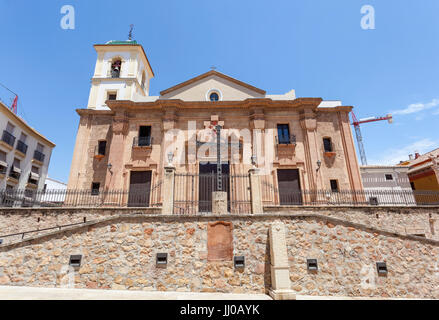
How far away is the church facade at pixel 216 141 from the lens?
15.0 meters

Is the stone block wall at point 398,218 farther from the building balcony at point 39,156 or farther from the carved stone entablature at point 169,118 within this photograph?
the building balcony at point 39,156

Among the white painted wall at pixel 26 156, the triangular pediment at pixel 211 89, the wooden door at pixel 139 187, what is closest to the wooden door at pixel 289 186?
the triangular pediment at pixel 211 89

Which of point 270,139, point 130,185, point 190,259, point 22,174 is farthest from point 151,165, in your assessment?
point 22,174

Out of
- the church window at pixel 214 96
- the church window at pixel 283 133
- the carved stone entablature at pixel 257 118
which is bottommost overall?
the church window at pixel 283 133

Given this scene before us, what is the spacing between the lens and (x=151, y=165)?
49.8 feet

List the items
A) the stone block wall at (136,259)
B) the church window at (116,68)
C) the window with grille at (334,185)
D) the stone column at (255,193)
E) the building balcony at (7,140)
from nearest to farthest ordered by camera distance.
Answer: the stone block wall at (136,259) → the stone column at (255,193) → the window with grille at (334,185) → the church window at (116,68) → the building balcony at (7,140)

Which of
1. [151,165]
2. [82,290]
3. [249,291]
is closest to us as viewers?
[82,290]

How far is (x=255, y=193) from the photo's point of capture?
28.5ft

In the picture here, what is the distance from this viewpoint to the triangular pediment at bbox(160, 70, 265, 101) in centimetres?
1717

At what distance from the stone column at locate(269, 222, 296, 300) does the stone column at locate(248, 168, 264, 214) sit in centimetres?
155

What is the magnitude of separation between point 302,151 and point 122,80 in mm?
16511

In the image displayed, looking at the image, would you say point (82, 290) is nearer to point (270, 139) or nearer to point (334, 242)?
point (334, 242)

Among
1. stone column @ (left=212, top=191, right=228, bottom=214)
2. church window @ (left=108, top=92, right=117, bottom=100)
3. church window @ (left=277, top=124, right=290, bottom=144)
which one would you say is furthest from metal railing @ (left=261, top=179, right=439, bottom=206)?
church window @ (left=108, top=92, right=117, bottom=100)

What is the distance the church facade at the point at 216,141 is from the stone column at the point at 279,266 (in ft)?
24.4
